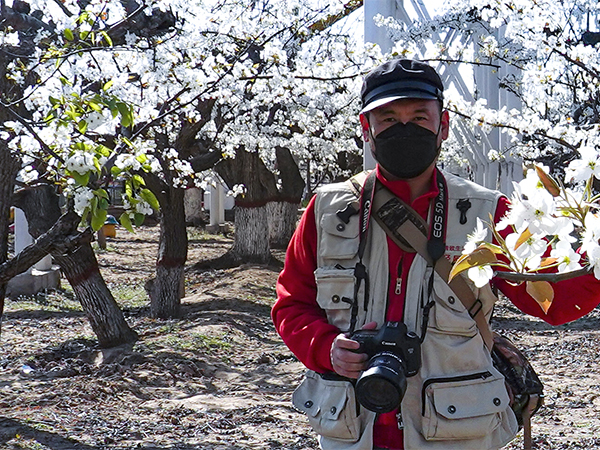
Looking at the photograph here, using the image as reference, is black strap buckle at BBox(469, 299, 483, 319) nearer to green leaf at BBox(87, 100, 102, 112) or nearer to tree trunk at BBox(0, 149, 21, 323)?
green leaf at BBox(87, 100, 102, 112)

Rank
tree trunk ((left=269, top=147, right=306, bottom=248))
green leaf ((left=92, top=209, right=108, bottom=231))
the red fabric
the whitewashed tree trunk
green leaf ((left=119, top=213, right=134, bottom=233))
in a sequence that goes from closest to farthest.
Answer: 1. the red fabric
2. green leaf ((left=92, top=209, right=108, bottom=231))
3. green leaf ((left=119, top=213, right=134, bottom=233))
4. the whitewashed tree trunk
5. tree trunk ((left=269, top=147, right=306, bottom=248))

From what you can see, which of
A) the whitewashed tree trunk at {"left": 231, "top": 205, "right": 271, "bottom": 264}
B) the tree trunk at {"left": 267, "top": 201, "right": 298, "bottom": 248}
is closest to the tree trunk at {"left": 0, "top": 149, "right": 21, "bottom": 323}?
the whitewashed tree trunk at {"left": 231, "top": 205, "right": 271, "bottom": 264}

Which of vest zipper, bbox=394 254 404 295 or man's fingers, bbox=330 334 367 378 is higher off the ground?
vest zipper, bbox=394 254 404 295

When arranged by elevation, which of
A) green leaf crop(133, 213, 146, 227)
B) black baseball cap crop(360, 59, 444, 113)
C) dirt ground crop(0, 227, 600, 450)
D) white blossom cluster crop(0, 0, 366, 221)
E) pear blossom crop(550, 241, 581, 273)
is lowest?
dirt ground crop(0, 227, 600, 450)

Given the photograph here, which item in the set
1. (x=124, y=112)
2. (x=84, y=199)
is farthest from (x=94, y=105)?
(x=84, y=199)

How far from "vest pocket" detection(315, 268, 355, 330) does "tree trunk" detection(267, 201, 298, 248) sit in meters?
17.0

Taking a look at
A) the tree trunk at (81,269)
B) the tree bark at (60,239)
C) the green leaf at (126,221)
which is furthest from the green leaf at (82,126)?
the tree trunk at (81,269)

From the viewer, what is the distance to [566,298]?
229 centimetres

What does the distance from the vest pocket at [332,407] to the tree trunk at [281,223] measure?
670 inches

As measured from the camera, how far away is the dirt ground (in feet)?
19.7

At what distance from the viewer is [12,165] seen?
626 cm

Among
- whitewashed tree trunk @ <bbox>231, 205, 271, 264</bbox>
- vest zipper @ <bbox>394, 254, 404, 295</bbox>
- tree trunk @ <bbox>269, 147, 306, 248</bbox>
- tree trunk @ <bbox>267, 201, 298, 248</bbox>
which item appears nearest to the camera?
vest zipper @ <bbox>394, 254, 404, 295</bbox>

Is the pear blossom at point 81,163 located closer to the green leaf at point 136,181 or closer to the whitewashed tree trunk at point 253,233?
the green leaf at point 136,181

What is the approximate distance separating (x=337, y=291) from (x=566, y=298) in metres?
0.63
